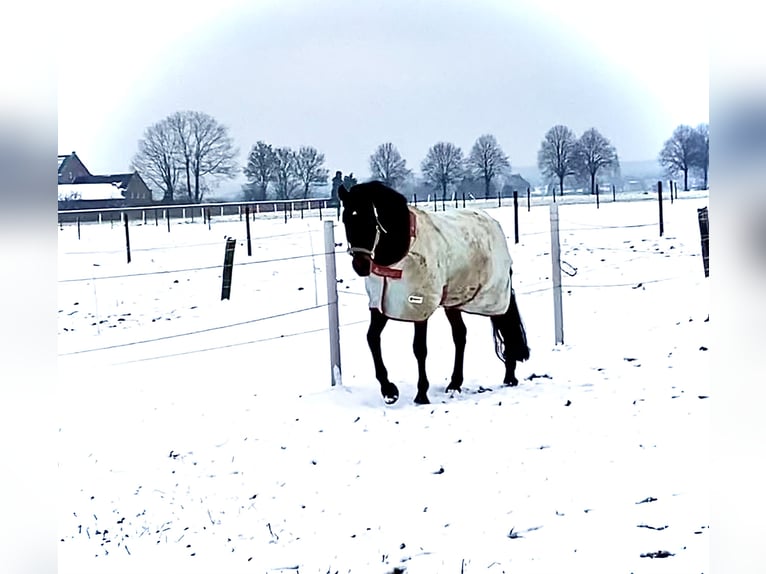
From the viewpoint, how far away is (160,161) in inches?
220

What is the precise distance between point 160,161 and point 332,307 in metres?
2.27

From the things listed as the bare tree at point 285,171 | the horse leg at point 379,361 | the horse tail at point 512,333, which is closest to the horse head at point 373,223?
the horse leg at point 379,361

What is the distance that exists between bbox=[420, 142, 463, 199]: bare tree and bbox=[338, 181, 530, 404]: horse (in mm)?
1656

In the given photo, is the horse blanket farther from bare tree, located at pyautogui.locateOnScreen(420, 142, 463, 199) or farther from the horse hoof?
bare tree, located at pyautogui.locateOnScreen(420, 142, 463, 199)

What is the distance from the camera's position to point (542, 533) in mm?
2076

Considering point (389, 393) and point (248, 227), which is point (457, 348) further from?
point (248, 227)

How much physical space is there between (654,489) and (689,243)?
5.85 m

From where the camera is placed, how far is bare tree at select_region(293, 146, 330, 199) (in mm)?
5816

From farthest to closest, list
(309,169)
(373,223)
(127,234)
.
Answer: (127,234)
(309,169)
(373,223)

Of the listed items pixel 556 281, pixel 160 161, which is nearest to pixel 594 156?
pixel 556 281

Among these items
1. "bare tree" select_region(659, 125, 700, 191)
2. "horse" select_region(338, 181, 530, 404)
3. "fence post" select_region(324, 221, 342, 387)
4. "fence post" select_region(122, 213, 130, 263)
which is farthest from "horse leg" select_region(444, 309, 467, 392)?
"fence post" select_region(122, 213, 130, 263)

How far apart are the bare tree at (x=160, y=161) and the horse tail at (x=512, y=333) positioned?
8.11 feet
